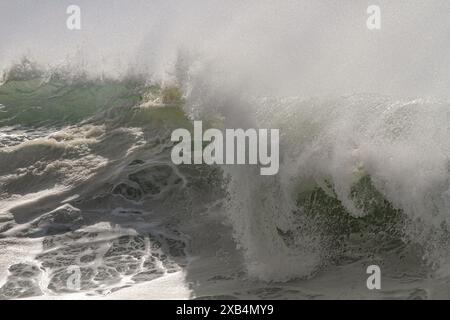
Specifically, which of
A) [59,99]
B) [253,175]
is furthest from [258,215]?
[59,99]

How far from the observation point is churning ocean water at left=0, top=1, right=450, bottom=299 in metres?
6.97

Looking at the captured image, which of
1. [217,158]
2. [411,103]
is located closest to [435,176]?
[411,103]

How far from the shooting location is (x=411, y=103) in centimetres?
788

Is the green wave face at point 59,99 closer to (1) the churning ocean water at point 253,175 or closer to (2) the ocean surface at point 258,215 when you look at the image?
(1) the churning ocean water at point 253,175

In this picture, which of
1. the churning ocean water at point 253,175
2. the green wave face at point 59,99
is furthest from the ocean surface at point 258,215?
the green wave face at point 59,99

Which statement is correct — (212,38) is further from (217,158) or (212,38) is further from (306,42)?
(217,158)

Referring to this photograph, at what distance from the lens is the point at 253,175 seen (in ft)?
26.4

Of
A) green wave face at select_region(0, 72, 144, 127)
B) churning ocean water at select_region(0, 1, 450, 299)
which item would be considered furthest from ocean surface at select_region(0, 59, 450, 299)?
green wave face at select_region(0, 72, 144, 127)

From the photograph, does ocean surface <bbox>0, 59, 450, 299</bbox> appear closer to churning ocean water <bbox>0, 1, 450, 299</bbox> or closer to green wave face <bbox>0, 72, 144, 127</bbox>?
churning ocean water <bbox>0, 1, 450, 299</bbox>

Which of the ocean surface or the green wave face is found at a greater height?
the green wave face

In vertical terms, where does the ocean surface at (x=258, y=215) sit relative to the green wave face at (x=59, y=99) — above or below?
below

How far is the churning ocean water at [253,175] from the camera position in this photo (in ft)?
22.9
